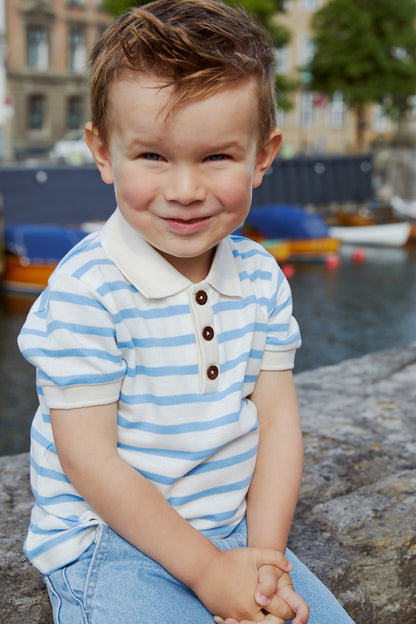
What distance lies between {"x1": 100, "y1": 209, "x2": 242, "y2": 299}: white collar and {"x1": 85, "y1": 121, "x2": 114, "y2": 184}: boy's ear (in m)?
0.08

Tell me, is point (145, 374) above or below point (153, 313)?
below

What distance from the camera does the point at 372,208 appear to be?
23.5 metres

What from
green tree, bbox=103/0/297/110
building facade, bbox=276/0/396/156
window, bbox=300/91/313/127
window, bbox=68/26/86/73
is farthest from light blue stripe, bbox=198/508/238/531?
window, bbox=300/91/313/127

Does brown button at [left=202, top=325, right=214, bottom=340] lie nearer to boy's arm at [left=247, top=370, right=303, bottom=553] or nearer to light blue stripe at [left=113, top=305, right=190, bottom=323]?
light blue stripe at [left=113, top=305, right=190, bottom=323]

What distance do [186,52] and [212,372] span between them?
556mm

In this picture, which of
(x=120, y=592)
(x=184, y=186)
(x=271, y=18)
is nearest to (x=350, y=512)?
(x=120, y=592)

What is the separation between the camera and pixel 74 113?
1475 inches

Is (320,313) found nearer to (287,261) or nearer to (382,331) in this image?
(382,331)

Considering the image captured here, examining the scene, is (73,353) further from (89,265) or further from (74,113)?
(74,113)

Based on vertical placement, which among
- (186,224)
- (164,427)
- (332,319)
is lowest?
→ (332,319)

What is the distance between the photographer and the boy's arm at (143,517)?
4.31ft

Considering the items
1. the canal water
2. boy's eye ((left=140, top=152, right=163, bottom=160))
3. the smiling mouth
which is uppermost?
boy's eye ((left=140, top=152, right=163, bottom=160))

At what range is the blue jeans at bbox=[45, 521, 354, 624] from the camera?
1.30m

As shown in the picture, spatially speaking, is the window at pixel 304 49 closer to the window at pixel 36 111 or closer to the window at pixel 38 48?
the window at pixel 38 48
